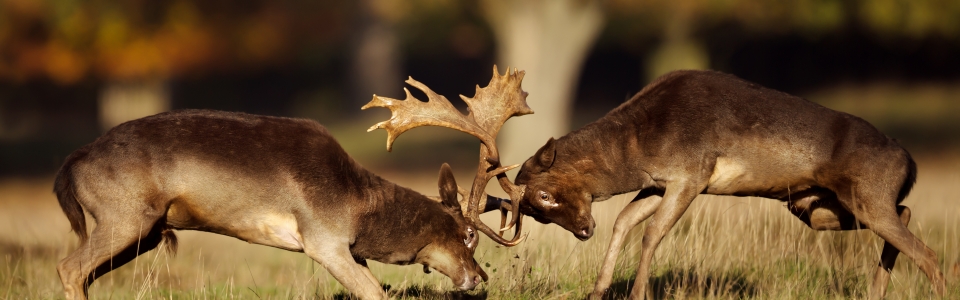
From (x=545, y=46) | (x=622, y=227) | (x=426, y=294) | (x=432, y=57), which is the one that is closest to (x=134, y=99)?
(x=432, y=57)

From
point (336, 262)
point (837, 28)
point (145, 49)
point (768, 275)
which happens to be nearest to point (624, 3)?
point (837, 28)

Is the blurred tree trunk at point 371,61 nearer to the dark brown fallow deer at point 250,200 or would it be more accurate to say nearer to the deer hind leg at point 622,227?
the deer hind leg at point 622,227

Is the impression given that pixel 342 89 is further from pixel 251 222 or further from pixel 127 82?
pixel 251 222

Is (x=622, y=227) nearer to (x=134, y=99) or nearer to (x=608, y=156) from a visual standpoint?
(x=608, y=156)

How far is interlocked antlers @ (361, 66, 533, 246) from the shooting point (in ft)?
28.4

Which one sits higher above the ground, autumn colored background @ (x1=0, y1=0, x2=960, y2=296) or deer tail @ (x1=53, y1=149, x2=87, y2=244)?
autumn colored background @ (x1=0, y1=0, x2=960, y2=296)

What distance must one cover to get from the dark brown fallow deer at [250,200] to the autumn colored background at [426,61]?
289 inches

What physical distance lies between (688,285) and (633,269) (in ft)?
2.00

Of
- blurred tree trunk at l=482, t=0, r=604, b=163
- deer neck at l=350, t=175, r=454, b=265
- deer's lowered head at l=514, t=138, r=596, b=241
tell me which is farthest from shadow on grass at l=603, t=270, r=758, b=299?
blurred tree trunk at l=482, t=0, r=604, b=163

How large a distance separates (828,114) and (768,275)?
1738mm

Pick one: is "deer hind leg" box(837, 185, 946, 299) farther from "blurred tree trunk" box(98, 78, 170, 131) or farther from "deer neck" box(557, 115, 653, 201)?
"blurred tree trunk" box(98, 78, 170, 131)

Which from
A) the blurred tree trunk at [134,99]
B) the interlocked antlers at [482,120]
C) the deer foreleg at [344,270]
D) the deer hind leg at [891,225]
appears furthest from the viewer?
the blurred tree trunk at [134,99]

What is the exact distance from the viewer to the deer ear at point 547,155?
8.67m

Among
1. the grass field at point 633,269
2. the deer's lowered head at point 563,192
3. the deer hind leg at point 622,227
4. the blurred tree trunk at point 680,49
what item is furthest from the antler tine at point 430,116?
the blurred tree trunk at point 680,49
